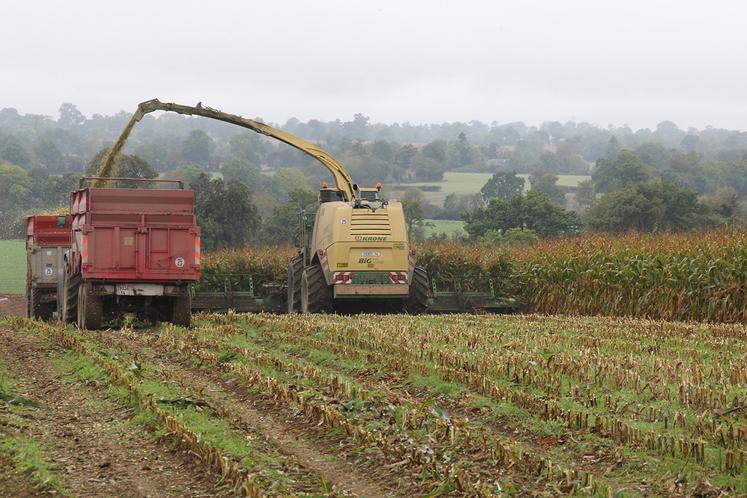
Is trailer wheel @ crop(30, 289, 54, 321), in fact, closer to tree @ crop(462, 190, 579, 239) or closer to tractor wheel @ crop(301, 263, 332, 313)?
tractor wheel @ crop(301, 263, 332, 313)

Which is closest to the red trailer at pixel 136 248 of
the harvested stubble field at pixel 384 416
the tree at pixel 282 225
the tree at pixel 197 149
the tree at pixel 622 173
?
the harvested stubble field at pixel 384 416

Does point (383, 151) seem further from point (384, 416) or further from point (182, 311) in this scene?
point (384, 416)

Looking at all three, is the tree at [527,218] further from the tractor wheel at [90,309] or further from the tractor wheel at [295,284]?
the tractor wheel at [90,309]

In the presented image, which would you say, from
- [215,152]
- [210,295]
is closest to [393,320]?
[210,295]

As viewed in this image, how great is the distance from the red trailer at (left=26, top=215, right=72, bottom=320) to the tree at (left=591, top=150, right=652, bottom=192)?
5927 cm

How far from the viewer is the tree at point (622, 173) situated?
8869 centimetres

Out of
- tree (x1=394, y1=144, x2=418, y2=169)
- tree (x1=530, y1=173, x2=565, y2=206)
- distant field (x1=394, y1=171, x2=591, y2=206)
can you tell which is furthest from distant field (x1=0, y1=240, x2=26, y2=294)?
tree (x1=394, y1=144, x2=418, y2=169)

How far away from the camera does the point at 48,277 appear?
25062 millimetres

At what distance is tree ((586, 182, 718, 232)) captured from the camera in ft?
181

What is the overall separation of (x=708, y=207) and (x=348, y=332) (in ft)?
141

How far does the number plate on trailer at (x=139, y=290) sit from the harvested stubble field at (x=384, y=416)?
275 centimetres

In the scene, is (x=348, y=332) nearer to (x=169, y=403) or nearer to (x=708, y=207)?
(x=169, y=403)

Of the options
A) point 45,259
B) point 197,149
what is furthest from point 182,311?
point 197,149

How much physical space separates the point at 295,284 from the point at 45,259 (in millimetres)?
5762
